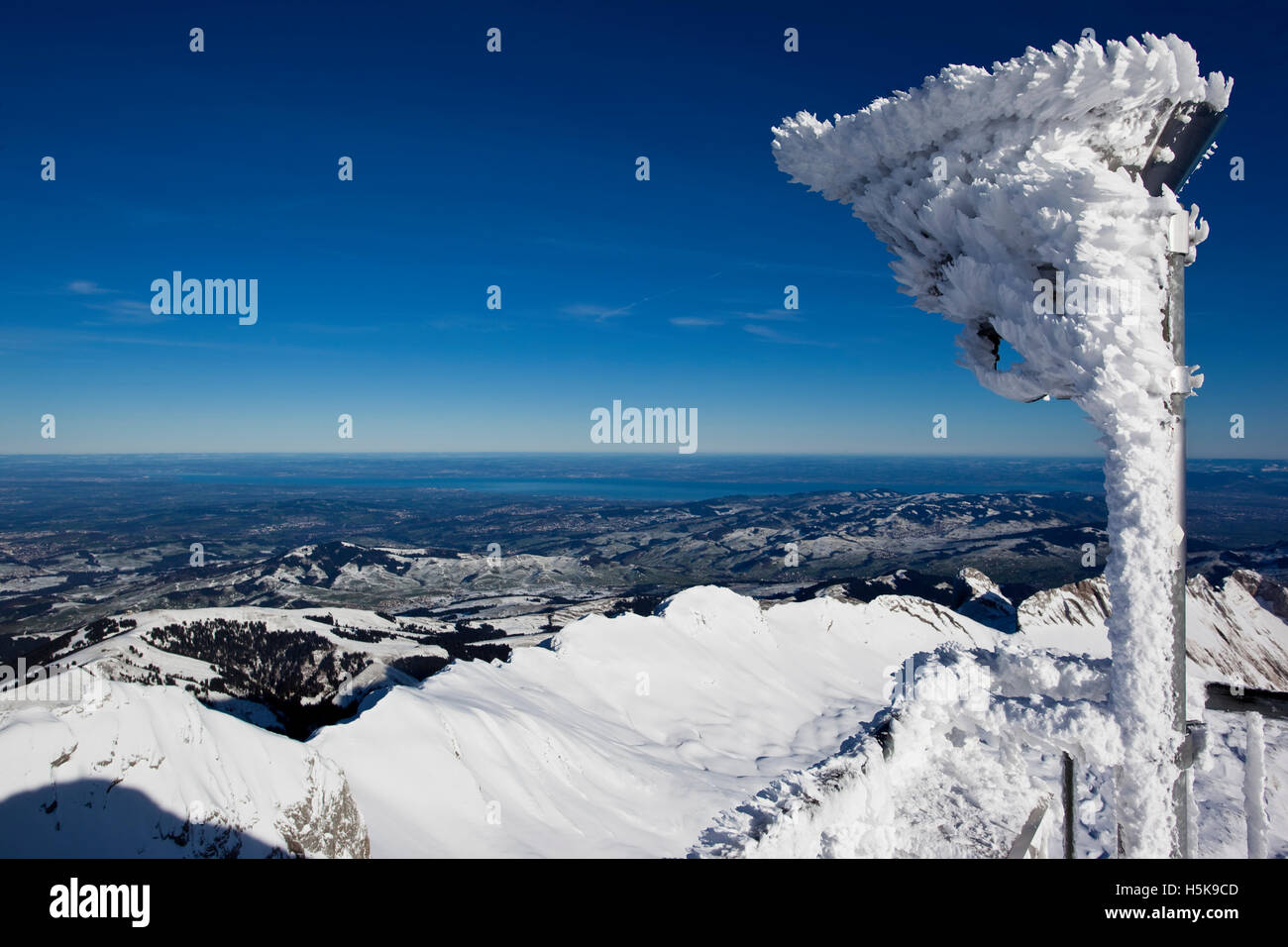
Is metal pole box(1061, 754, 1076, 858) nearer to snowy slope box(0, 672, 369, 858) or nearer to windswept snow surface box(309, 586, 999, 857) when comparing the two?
windswept snow surface box(309, 586, 999, 857)

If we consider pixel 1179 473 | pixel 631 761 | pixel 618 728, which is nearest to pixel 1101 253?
pixel 1179 473

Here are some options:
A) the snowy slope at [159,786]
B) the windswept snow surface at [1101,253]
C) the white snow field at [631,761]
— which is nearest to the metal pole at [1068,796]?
the white snow field at [631,761]

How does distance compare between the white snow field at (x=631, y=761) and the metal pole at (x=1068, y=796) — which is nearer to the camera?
the metal pole at (x=1068, y=796)

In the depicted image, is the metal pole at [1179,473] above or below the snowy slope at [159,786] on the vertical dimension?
above

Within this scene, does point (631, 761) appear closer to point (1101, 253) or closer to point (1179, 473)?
point (1179, 473)

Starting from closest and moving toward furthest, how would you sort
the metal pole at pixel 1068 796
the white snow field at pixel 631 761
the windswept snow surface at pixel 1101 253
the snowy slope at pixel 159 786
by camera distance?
the windswept snow surface at pixel 1101 253 → the metal pole at pixel 1068 796 → the white snow field at pixel 631 761 → the snowy slope at pixel 159 786

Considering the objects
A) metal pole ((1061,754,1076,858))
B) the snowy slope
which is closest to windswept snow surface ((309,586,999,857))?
Result: metal pole ((1061,754,1076,858))

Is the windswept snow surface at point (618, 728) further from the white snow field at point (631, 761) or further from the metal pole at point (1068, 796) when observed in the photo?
the metal pole at point (1068, 796)
